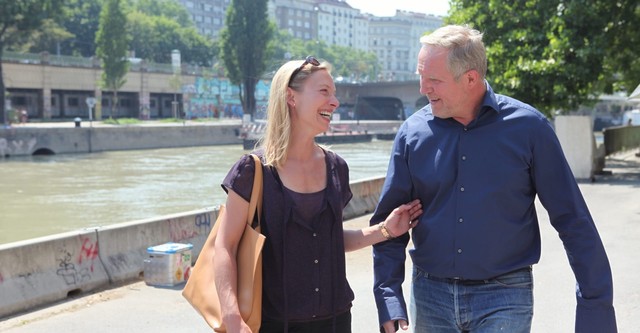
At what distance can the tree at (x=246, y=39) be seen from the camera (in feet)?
264

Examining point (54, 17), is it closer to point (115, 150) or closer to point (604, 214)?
point (115, 150)

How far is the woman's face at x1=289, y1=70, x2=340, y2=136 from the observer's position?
311cm

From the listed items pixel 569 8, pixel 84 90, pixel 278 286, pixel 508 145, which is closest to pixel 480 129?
pixel 508 145

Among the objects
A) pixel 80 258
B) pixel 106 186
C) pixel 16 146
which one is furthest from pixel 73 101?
pixel 80 258

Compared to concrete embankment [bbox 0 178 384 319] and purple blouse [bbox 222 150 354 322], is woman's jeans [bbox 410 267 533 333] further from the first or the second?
concrete embankment [bbox 0 178 384 319]

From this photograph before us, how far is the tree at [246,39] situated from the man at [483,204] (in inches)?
3061

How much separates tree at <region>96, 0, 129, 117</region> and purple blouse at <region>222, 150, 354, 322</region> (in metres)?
68.3

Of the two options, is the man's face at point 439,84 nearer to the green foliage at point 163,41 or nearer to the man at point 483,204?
the man at point 483,204

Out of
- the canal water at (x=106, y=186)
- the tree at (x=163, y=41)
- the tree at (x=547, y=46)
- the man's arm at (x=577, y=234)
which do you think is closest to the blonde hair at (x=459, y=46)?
the man's arm at (x=577, y=234)

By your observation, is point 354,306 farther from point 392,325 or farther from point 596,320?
point 596,320

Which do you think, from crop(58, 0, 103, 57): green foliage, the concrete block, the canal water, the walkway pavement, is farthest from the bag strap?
crop(58, 0, 103, 57): green foliage

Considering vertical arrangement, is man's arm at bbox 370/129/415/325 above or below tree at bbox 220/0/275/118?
below

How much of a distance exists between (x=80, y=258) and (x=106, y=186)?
24088 mm

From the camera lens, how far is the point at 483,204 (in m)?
3.01
